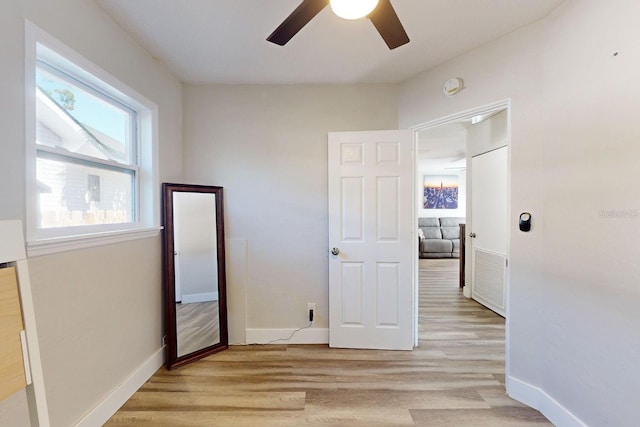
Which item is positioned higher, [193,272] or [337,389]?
[193,272]

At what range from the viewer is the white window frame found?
1279 millimetres

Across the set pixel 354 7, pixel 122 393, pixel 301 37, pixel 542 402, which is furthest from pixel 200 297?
pixel 542 402

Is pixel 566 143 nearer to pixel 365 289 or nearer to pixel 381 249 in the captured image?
pixel 381 249

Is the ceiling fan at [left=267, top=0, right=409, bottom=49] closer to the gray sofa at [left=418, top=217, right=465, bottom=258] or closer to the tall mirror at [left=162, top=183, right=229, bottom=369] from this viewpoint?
the tall mirror at [left=162, top=183, right=229, bottom=369]

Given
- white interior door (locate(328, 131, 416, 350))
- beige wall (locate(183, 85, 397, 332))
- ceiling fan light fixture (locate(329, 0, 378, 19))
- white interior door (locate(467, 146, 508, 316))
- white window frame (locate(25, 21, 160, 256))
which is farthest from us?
white interior door (locate(467, 146, 508, 316))

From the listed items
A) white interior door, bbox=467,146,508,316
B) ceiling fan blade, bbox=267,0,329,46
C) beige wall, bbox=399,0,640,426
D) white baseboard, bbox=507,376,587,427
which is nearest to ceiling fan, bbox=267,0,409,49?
ceiling fan blade, bbox=267,0,329,46

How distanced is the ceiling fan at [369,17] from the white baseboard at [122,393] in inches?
91.8

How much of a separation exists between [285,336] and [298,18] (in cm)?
255

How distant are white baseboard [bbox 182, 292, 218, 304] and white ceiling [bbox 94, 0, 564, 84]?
198 cm

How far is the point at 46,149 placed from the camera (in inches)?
55.3

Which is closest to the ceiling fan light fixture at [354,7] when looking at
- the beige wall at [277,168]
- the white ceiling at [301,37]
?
the white ceiling at [301,37]

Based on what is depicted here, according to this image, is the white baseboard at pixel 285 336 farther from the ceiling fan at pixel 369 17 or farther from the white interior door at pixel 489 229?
the ceiling fan at pixel 369 17

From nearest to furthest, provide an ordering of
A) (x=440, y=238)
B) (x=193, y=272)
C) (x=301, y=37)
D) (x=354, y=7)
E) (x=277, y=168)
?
(x=354, y=7)
(x=301, y=37)
(x=193, y=272)
(x=277, y=168)
(x=440, y=238)

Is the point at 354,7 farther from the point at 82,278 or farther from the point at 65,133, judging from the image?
the point at 82,278
